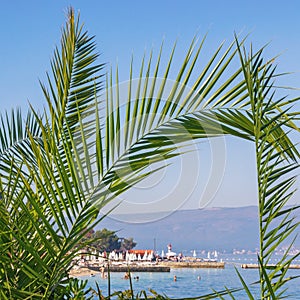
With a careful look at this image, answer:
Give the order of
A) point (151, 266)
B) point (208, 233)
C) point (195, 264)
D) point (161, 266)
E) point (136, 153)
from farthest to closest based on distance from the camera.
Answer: point (208, 233)
point (195, 264)
point (161, 266)
point (151, 266)
point (136, 153)

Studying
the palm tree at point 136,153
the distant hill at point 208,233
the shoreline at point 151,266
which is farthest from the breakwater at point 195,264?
the palm tree at point 136,153

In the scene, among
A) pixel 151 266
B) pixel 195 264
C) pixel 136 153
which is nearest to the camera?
pixel 136 153

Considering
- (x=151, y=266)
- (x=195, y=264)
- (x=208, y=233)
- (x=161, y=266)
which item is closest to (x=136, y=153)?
(x=151, y=266)

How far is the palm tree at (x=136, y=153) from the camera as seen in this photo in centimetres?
165

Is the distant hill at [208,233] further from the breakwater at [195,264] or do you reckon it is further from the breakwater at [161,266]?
the breakwater at [161,266]

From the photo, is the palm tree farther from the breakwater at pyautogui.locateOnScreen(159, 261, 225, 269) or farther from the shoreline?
the breakwater at pyautogui.locateOnScreen(159, 261, 225, 269)

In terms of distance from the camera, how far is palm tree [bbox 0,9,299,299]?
1.65 m

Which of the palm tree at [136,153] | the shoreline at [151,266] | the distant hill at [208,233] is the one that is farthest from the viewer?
the distant hill at [208,233]

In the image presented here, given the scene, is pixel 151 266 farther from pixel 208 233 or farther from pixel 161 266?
Answer: pixel 208 233

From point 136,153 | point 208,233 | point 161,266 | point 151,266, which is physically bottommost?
point 136,153

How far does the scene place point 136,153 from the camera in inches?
72.4

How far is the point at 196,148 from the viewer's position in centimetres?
180

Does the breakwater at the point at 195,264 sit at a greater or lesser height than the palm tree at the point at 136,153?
greater

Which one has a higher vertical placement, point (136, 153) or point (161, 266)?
point (161, 266)
